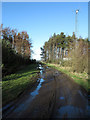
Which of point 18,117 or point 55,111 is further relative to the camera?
point 55,111

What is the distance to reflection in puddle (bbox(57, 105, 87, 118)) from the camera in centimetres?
339

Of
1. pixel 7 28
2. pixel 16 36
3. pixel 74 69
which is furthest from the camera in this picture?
pixel 16 36

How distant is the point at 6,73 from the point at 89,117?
1112 cm

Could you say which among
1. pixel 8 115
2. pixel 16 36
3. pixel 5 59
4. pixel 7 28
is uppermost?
pixel 7 28

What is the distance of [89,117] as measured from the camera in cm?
327

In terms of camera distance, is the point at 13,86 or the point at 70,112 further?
the point at 13,86

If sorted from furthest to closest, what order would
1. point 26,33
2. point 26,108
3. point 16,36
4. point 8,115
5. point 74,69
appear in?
1. point 26,33
2. point 16,36
3. point 74,69
4. point 26,108
5. point 8,115

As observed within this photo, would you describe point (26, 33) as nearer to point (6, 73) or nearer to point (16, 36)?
point (16, 36)

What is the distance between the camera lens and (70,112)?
11.7ft

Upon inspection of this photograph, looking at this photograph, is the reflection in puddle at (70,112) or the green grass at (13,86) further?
the green grass at (13,86)

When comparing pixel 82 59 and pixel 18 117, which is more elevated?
pixel 82 59

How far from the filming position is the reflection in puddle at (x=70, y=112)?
3.39m

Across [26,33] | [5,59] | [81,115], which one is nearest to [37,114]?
[81,115]

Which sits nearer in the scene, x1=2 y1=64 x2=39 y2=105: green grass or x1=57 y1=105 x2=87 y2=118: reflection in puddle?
x1=57 y1=105 x2=87 y2=118: reflection in puddle
